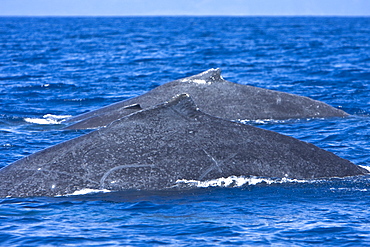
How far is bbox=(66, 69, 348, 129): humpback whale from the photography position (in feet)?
46.2

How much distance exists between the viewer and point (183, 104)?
7766 mm

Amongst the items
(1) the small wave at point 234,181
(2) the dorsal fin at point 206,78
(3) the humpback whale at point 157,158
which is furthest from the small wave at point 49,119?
(1) the small wave at point 234,181

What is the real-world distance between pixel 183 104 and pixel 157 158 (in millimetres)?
751

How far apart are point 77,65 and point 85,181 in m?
24.1

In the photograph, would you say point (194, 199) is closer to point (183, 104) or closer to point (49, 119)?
point (183, 104)

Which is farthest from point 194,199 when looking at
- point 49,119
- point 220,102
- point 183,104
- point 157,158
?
point 49,119

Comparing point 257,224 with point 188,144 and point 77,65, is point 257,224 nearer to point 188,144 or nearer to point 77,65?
point 188,144

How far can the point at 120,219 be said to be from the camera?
728cm

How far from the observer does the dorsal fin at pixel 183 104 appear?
25.4 feet

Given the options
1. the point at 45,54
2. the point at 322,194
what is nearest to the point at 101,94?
the point at 322,194

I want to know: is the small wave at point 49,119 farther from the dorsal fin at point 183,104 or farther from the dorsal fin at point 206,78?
the dorsal fin at point 183,104

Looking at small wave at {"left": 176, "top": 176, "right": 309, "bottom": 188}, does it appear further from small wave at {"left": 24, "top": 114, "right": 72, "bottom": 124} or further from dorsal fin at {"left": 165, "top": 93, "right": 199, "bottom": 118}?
small wave at {"left": 24, "top": 114, "right": 72, "bottom": 124}

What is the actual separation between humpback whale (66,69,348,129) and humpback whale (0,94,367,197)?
586cm

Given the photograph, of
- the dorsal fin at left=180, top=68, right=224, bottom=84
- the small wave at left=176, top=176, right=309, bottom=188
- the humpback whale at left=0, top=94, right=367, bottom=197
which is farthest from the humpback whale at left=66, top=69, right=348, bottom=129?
the small wave at left=176, top=176, right=309, bottom=188
